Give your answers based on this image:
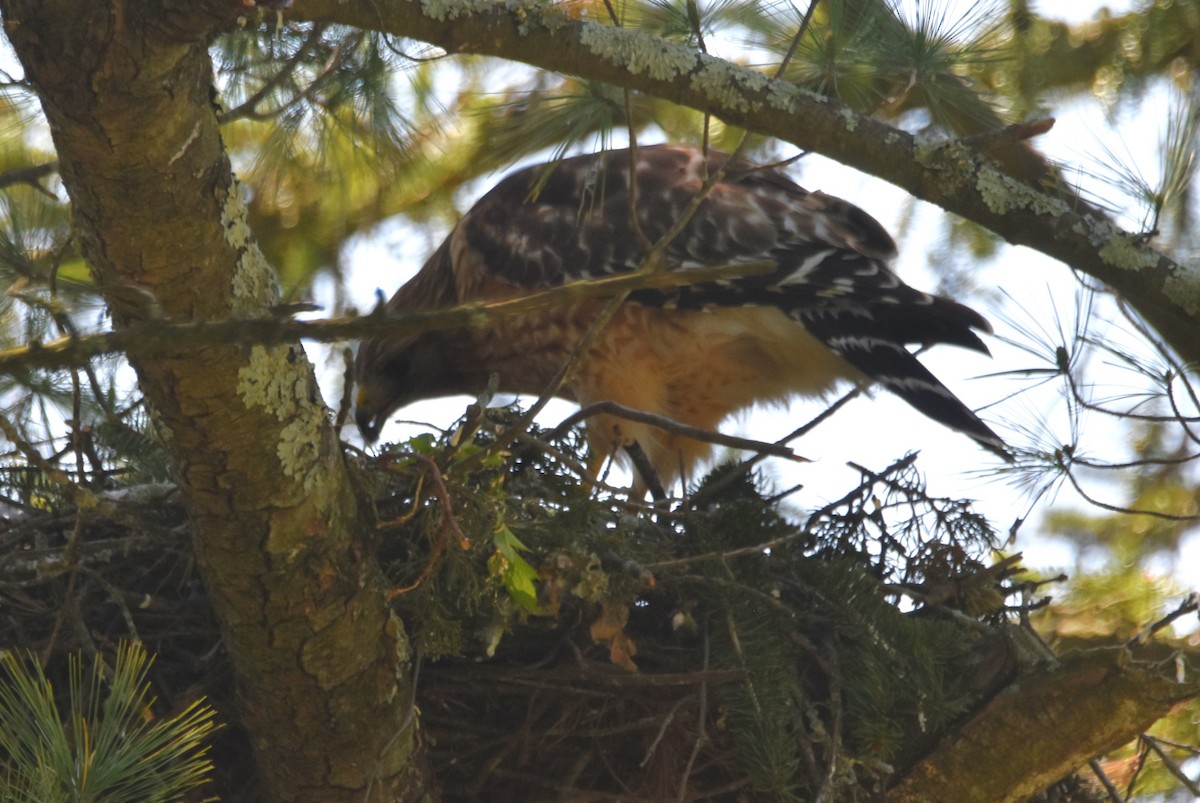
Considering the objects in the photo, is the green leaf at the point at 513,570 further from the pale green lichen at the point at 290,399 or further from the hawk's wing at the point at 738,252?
the hawk's wing at the point at 738,252

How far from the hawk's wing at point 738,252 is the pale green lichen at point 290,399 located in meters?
1.23

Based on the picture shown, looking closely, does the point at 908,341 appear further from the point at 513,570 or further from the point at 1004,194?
the point at 513,570

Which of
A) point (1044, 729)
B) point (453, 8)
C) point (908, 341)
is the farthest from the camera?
point (908, 341)

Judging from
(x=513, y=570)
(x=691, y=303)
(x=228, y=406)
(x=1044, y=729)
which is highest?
(x=691, y=303)

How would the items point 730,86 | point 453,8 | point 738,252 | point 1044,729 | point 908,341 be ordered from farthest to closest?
point 738,252
point 908,341
point 1044,729
point 730,86
point 453,8

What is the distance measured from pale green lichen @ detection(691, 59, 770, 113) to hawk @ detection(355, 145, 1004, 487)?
3.49 ft

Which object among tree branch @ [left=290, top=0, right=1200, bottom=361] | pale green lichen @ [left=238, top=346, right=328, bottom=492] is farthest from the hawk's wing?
pale green lichen @ [left=238, top=346, right=328, bottom=492]

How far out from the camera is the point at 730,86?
2.41 m

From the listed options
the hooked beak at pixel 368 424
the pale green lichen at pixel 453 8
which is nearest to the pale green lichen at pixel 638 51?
the pale green lichen at pixel 453 8

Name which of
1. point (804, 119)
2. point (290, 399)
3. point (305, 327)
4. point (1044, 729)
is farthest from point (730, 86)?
A: point (1044, 729)

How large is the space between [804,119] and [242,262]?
102 centimetres

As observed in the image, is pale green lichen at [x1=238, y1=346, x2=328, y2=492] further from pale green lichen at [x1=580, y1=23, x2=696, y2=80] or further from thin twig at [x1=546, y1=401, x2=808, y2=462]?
pale green lichen at [x1=580, y1=23, x2=696, y2=80]

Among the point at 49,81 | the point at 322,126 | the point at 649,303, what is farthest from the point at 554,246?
the point at 49,81

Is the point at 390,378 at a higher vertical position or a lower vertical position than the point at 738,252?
higher
